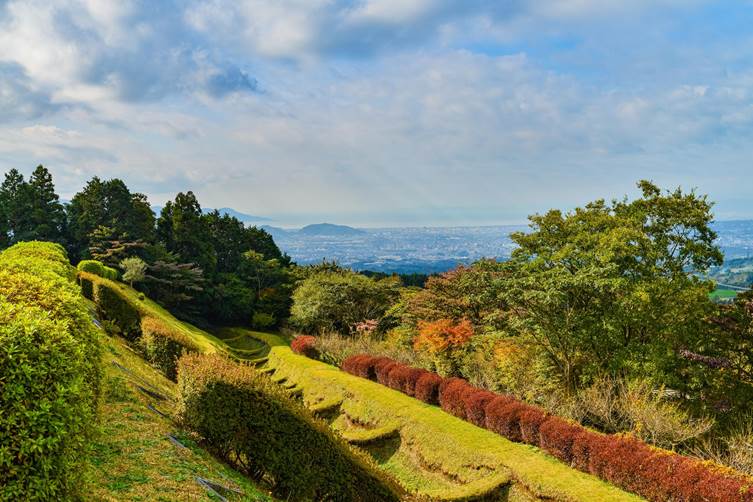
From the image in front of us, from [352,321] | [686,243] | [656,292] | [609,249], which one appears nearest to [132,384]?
[609,249]

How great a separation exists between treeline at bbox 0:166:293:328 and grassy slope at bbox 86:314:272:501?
30863 millimetres

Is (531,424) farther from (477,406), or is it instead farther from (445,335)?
(445,335)

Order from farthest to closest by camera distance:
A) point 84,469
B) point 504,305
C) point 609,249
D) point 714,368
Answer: point 504,305
point 609,249
point 714,368
point 84,469

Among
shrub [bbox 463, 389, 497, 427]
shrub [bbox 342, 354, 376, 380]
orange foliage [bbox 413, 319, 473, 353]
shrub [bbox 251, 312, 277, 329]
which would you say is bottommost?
shrub [bbox 251, 312, 277, 329]

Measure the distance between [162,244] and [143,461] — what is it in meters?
42.2

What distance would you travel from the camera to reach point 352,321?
131 ft

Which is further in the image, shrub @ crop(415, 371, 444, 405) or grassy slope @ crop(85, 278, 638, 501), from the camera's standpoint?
Result: shrub @ crop(415, 371, 444, 405)

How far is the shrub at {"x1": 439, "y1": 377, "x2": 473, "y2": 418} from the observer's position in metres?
15.7

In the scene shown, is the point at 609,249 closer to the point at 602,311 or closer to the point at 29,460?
the point at 602,311

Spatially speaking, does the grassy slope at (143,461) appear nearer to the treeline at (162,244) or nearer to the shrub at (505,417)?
the shrub at (505,417)

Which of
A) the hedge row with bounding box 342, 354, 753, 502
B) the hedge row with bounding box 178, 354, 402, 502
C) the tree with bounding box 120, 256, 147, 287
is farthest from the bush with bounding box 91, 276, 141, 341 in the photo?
the tree with bounding box 120, 256, 147, 287

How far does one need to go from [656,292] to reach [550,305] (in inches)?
136

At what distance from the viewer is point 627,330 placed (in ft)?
54.4

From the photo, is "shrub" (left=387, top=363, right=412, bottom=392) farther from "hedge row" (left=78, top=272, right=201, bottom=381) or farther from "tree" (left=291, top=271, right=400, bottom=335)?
"tree" (left=291, top=271, right=400, bottom=335)
